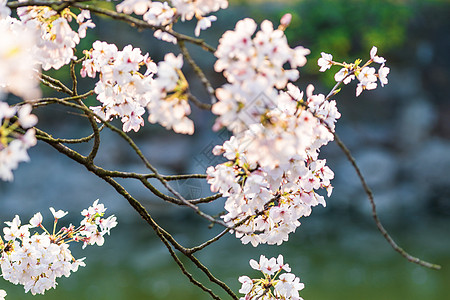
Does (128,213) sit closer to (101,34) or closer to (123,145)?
(123,145)

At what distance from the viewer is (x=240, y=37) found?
57 centimetres

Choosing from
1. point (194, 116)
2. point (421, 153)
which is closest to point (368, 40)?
point (421, 153)

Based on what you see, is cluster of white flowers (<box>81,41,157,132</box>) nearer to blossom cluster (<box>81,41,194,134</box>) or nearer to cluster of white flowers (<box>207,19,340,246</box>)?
blossom cluster (<box>81,41,194,134</box>)

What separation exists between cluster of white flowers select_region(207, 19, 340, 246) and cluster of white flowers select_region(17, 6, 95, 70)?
10.5 inches

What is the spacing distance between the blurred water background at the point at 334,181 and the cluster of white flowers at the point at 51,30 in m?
3.13

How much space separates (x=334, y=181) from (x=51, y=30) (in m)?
4.68

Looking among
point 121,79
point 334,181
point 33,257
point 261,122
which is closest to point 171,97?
point 261,122

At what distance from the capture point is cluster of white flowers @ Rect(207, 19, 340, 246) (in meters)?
0.57

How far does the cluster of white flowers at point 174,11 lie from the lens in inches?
26.0

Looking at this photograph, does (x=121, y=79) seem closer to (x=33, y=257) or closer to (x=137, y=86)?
(x=137, y=86)

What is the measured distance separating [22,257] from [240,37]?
2.01 feet

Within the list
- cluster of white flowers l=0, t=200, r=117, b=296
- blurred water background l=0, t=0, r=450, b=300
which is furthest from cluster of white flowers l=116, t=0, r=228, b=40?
blurred water background l=0, t=0, r=450, b=300

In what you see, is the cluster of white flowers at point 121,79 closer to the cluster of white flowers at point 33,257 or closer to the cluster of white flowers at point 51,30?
the cluster of white flowers at point 51,30

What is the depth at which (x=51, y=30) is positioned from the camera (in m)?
0.77
